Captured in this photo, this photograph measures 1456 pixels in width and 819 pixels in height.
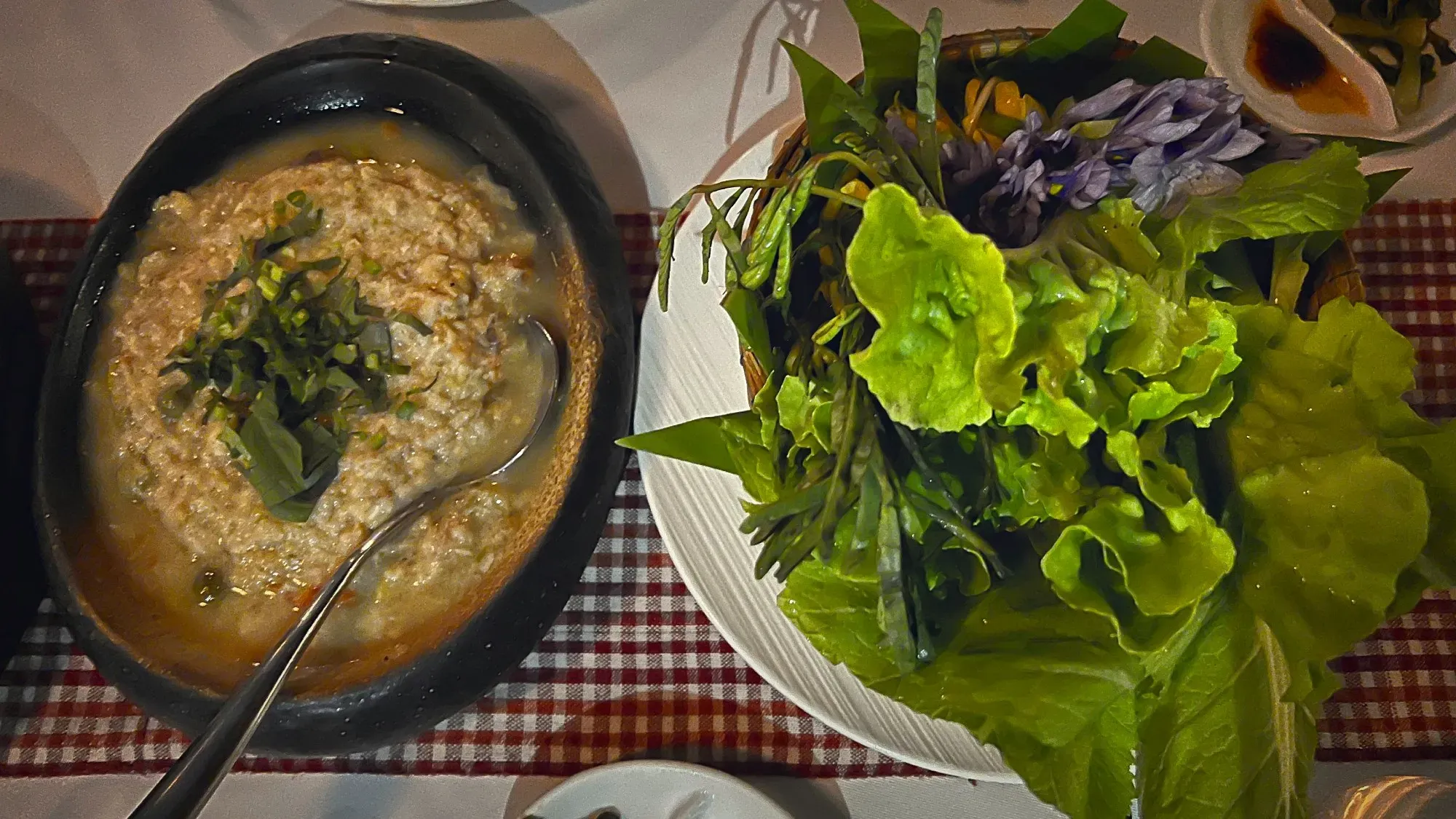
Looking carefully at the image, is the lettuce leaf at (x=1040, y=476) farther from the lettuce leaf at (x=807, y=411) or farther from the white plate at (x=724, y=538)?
the white plate at (x=724, y=538)

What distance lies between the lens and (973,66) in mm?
815

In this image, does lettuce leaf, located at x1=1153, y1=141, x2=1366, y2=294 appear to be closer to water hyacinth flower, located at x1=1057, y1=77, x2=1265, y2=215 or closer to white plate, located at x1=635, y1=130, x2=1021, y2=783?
water hyacinth flower, located at x1=1057, y1=77, x2=1265, y2=215

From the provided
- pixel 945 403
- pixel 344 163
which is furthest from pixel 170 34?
pixel 945 403

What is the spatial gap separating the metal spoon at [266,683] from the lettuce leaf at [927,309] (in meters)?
0.45

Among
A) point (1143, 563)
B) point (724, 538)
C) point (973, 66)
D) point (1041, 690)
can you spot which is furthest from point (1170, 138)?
point (724, 538)

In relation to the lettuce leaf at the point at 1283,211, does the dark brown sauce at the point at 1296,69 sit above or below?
above

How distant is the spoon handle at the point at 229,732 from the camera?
0.73 m

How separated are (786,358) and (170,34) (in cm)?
107

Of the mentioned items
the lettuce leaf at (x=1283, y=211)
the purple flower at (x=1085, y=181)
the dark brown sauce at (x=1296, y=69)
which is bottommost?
the lettuce leaf at (x=1283, y=211)

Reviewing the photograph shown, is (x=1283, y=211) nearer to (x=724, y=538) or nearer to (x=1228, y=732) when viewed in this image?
(x=1228, y=732)

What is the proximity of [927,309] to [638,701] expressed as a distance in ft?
1.89

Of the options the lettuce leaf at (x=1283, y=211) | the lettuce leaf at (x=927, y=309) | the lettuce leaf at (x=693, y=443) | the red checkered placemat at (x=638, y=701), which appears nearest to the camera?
the lettuce leaf at (x=927, y=309)

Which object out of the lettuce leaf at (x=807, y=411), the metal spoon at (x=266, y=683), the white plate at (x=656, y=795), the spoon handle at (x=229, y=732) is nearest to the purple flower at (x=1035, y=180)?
the lettuce leaf at (x=807, y=411)

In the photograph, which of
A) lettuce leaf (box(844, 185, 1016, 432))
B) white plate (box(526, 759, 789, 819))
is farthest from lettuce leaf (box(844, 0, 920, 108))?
white plate (box(526, 759, 789, 819))
